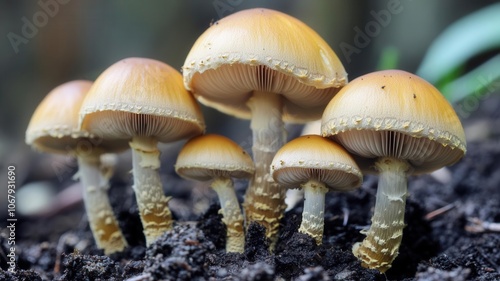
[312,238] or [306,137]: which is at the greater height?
[306,137]

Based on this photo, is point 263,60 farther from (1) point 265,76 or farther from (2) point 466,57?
(2) point 466,57

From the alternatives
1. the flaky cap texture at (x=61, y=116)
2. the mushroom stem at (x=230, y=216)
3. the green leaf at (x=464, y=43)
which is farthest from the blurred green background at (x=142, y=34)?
the mushroom stem at (x=230, y=216)

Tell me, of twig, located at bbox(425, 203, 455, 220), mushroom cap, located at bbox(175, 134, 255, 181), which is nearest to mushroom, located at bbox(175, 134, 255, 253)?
mushroom cap, located at bbox(175, 134, 255, 181)

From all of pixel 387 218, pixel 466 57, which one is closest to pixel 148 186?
pixel 387 218

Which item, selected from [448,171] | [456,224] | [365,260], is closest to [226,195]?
[365,260]

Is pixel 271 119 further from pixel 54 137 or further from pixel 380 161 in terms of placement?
pixel 54 137
